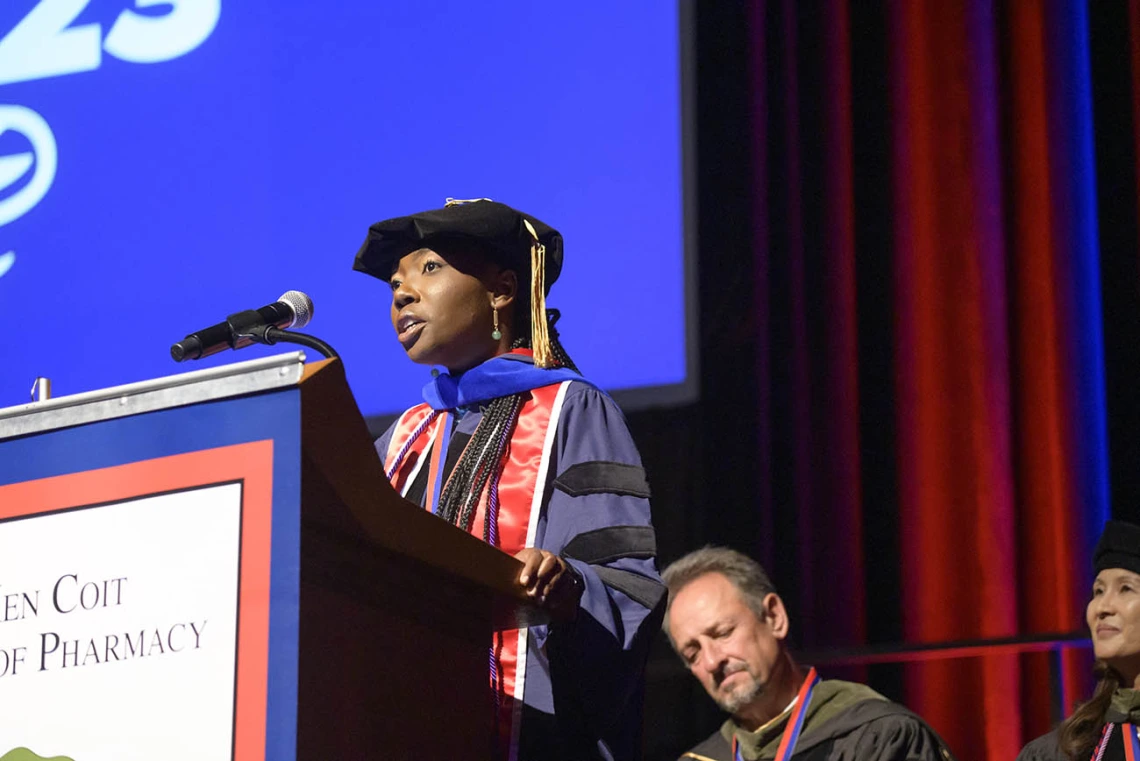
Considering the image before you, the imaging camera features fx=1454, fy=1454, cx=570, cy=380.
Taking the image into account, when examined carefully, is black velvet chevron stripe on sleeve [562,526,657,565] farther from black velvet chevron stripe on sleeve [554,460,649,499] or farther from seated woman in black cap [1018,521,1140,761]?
seated woman in black cap [1018,521,1140,761]

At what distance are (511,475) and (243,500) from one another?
2.99ft

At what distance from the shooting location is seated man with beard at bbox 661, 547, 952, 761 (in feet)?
11.3

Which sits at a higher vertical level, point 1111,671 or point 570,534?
point 570,534

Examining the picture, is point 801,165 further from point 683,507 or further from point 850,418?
point 683,507

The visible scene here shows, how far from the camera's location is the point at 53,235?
3854 mm

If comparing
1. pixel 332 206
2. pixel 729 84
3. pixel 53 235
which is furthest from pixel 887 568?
pixel 53 235

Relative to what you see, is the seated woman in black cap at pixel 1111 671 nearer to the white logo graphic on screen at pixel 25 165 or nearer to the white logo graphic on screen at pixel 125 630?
the white logo graphic on screen at pixel 125 630

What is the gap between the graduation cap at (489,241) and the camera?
2244mm

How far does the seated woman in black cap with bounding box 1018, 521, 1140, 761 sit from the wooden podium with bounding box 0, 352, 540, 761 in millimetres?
2343

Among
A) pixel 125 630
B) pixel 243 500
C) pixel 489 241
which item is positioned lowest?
pixel 125 630

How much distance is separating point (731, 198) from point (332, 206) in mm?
1010

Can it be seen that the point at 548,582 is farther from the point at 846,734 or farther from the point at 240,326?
the point at 846,734

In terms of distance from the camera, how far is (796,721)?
3.48m

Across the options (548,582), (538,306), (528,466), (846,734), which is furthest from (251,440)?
(846,734)
